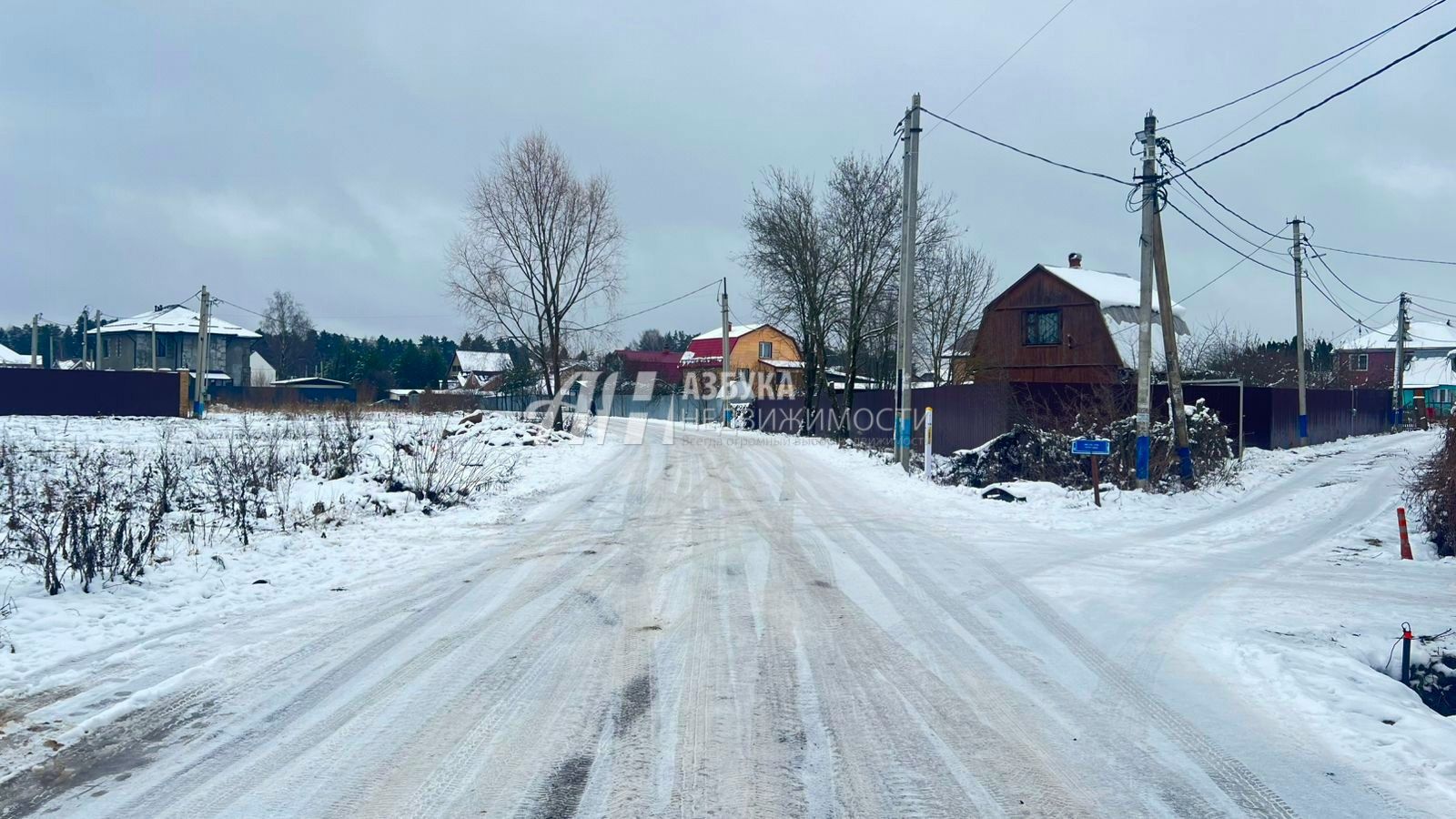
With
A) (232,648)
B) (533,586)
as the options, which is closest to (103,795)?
(232,648)

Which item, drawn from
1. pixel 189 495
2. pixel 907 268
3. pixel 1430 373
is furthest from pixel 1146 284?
pixel 1430 373

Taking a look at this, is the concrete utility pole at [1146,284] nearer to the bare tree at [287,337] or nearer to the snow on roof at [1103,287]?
the snow on roof at [1103,287]

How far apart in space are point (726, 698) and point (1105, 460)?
13761 millimetres

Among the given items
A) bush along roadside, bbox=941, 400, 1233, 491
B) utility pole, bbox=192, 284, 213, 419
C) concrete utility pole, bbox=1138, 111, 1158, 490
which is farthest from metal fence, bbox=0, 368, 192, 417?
concrete utility pole, bbox=1138, 111, 1158, 490

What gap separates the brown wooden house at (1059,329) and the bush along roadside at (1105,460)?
13.8 meters

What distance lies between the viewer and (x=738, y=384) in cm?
5872

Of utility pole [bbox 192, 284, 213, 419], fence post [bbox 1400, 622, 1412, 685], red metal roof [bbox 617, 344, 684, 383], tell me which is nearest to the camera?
fence post [bbox 1400, 622, 1412, 685]

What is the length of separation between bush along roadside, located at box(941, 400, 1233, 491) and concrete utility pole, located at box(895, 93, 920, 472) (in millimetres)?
2048

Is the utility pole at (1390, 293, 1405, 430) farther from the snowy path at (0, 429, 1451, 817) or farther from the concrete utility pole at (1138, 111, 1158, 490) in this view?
the snowy path at (0, 429, 1451, 817)

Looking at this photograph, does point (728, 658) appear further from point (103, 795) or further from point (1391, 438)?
point (1391, 438)

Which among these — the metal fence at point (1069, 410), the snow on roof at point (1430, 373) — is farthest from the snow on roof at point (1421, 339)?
the metal fence at point (1069, 410)

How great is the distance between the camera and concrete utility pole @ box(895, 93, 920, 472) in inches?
826

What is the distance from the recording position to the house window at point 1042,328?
116 ft

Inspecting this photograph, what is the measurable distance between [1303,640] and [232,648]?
8.27m
